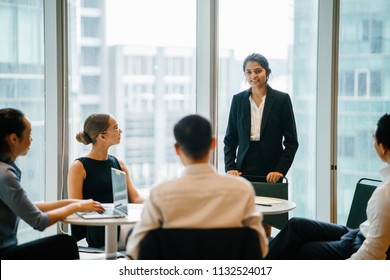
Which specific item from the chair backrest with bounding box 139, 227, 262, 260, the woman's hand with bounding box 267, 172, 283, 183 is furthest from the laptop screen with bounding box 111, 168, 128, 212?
the woman's hand with bounding box 267, 172, 283, 183

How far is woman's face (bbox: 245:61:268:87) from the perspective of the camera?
405 cm

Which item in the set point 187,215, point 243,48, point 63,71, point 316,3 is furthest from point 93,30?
point 187,215

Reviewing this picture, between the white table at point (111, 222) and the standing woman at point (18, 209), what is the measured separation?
7cm

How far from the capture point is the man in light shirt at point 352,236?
2615mm

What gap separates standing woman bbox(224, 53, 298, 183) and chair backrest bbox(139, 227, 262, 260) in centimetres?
191

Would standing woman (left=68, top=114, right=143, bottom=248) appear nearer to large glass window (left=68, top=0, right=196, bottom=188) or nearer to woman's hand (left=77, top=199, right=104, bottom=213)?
woman's hand (left=77, top=199, right=104, bottom=213)

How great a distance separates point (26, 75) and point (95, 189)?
1.32 metres

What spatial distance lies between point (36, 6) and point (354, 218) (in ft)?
9.24

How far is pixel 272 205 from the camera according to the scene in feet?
11.0

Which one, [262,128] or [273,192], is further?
[262,128]

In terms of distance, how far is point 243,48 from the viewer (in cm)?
507

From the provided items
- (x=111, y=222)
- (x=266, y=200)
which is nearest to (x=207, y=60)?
(x=266, y=200)

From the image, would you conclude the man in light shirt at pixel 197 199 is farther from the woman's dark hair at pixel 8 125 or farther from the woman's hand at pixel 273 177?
the woman's hand at pixel 273 177

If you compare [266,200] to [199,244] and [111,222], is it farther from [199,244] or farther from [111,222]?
[199,244]
